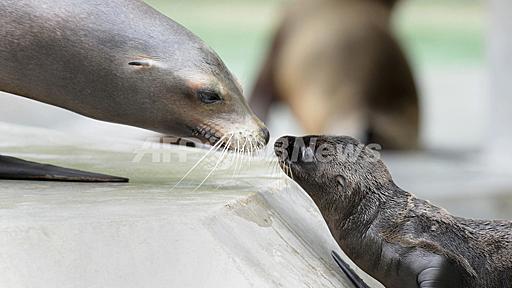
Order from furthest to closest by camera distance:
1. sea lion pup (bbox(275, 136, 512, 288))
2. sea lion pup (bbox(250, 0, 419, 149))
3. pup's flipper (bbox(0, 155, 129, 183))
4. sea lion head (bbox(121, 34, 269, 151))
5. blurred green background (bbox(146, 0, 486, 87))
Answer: blurred green background (bbox(146, 0, 486, 87))
sea lion pup (bbox(250, 0, 419, 149))
pup's flipper (bbox(0, 155, 129, 183))
sea lion head (bbox(121, 34, 269, 151))
sea lion pup (bbox(275, 136, 512, 288))

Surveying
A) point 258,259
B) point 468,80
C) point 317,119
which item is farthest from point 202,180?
point 468,80

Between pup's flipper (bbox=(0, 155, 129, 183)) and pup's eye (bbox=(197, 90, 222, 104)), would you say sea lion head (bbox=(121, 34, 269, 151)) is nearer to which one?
pup's eye (bbox=(197, 90, 222, 104))

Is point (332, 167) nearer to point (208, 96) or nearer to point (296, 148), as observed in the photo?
point (296, 148)

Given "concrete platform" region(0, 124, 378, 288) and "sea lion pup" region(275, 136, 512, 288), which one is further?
"sea lion pup" region(275, 136, 512, 288)

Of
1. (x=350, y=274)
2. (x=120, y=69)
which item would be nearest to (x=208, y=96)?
(x=120, y=69)

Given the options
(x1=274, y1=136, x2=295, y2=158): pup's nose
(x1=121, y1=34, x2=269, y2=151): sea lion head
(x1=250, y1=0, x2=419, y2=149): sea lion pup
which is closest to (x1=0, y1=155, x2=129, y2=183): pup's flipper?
(x1=121, y1=34, x2=269, y2=151): sea lion head

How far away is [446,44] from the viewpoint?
25.1 m

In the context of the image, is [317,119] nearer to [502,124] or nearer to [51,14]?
[502,124]

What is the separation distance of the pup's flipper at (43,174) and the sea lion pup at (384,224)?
1.90 ft

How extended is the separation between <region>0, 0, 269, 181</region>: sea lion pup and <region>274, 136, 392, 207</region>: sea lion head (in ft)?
0.35

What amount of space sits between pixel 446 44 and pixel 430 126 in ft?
32.7

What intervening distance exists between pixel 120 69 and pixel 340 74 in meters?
7.14

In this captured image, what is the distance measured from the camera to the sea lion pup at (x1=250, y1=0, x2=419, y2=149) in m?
10.5

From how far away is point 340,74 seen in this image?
10766 mm
